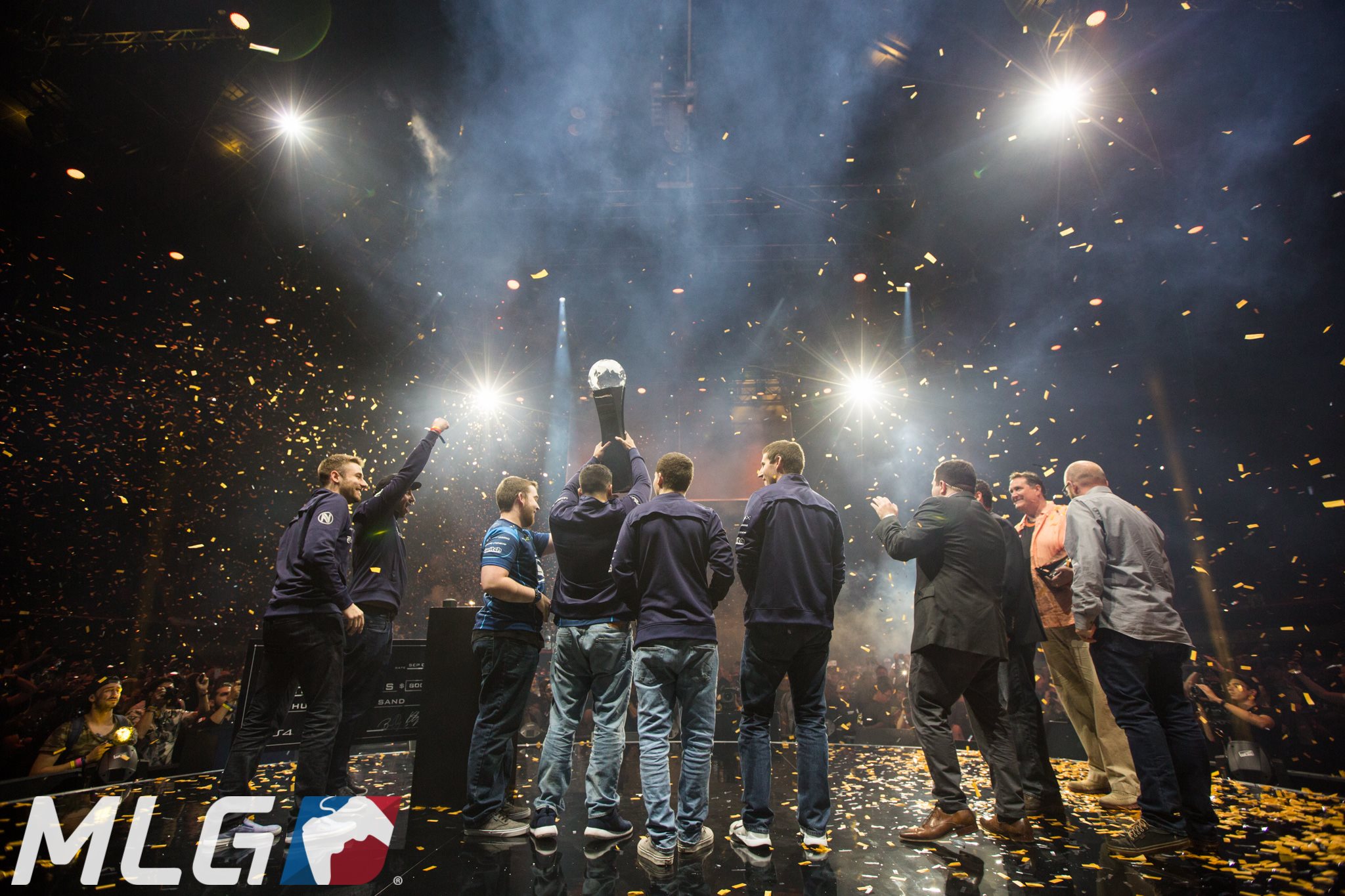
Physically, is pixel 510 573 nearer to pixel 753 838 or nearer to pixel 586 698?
pixel 586 698

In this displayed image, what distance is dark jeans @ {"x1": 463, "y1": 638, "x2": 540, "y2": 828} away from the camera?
268 cm

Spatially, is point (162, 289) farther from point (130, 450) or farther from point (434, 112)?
point (434, 112)

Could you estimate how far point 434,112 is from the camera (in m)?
7.68

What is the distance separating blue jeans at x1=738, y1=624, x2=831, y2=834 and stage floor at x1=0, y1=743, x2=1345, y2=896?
0.65 feet

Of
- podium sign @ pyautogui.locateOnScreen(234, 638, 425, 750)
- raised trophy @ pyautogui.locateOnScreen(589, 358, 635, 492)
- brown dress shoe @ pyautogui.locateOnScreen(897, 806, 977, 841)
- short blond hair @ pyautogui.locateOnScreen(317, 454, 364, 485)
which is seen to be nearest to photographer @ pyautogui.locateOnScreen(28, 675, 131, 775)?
podium sign @ pyautogui.locateOnScreen(234, 638, 425, 750)

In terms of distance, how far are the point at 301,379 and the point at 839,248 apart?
35.0 ft

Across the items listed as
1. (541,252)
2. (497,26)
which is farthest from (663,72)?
(541,252)

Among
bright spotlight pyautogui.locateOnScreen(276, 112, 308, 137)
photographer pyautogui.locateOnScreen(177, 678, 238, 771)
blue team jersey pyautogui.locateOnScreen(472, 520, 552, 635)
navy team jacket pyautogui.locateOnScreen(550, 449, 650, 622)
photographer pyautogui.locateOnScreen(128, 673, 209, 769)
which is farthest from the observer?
bright spotlight pyautogui.locateOnScreen(276, 112, 308, 137)

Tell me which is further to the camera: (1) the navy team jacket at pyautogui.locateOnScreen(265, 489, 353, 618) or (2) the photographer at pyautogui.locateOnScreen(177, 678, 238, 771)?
(2) the photographer at pyautogui.locateOnScreen(177, 678, 238, 771)

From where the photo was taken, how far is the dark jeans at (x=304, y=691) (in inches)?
103

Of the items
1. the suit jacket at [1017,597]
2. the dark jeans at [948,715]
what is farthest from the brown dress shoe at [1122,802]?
the suit jacket at [1017,597]

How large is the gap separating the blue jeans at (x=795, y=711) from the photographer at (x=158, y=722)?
17.4ft

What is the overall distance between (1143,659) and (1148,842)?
0.78m

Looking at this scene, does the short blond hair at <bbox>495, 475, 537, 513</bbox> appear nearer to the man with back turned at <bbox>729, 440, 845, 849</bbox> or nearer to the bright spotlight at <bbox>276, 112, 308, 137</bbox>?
the man with back turned at <bbox>729, 440, 845, 849</bbox>
